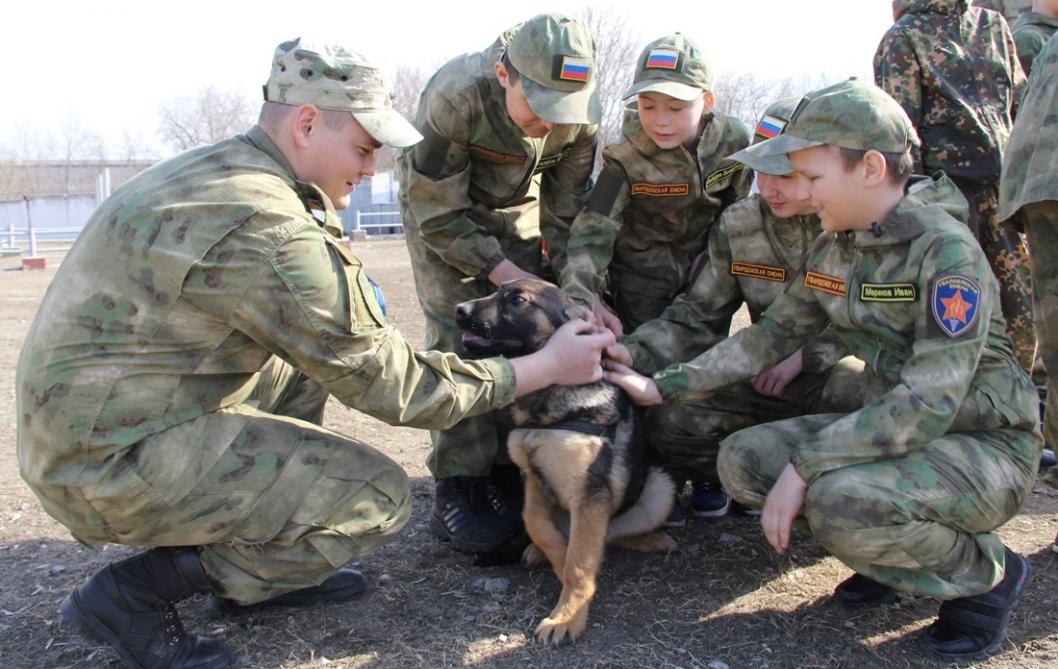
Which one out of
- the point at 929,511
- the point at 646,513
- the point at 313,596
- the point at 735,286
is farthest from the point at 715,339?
the point at 313,596

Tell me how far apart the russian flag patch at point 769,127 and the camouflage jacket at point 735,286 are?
1.13 ft

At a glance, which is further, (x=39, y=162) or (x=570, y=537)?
(x=39, y=162)

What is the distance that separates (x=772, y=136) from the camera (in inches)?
A: 164

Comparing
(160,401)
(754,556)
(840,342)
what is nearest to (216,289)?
(160,401)

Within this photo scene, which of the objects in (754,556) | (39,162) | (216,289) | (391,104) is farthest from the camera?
(39,162)

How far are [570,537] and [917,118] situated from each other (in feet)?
12.7

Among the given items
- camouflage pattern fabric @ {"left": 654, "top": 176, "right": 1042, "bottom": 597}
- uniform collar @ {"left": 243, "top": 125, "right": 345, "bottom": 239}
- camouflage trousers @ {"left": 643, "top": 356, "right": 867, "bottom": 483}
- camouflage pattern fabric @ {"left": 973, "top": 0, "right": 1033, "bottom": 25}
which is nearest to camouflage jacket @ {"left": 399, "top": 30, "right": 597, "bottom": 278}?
camouflage trousers @ {"left": 643, "top": 356, "right": 867, "bottom": 483}

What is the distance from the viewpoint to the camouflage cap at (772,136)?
3307 millimetres

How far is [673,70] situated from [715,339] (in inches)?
55.0

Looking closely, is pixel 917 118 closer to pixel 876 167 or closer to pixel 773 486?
pixel 876 167

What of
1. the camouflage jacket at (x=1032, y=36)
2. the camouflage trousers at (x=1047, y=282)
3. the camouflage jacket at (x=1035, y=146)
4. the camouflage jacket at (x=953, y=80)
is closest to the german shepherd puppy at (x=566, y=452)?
the camouflage trousers at (x=1047, y=282)

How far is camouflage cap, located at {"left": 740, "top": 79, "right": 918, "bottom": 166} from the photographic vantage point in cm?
316

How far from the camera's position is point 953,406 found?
2.99 m

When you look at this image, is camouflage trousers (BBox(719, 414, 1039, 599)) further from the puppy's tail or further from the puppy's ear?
the puppy's ear
